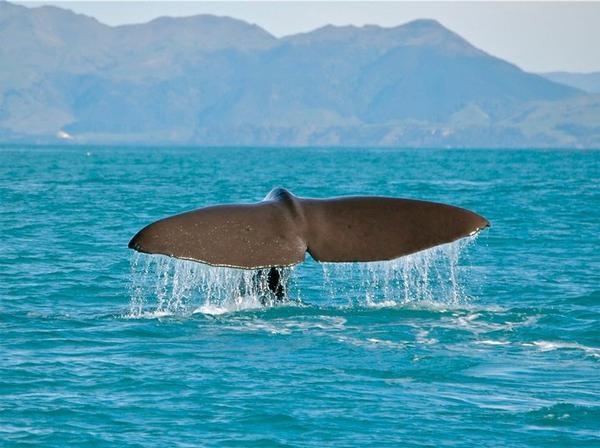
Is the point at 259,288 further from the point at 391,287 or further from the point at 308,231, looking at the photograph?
the point at 391,287

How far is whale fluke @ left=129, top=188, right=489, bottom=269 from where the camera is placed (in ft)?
29.7

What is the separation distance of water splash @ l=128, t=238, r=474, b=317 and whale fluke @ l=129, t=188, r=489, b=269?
0.22 meters

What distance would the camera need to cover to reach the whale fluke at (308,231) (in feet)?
29.7

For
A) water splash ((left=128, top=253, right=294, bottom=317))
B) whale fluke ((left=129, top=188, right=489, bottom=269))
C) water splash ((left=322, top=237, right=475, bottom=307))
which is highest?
whale fluke ((left=129, top=188, right=489, bottom=269))

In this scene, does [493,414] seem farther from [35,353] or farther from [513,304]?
[513,304]

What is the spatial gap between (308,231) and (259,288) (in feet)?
6.30

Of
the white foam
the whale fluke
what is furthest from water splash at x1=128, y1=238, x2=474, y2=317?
the white foam

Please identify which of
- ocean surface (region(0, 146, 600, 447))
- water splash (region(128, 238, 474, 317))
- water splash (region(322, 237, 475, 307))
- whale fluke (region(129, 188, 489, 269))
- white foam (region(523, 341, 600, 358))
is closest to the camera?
ocean surface (region(0, 146, 600, 447))

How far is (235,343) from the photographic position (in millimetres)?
11305

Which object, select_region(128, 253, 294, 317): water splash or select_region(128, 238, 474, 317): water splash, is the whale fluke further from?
select_region(128, 253, 294, 317): water splash

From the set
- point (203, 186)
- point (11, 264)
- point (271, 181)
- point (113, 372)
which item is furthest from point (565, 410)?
point (271, 181)

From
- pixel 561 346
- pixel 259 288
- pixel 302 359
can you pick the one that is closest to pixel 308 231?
pixel 302 359

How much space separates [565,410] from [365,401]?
1.52 meters

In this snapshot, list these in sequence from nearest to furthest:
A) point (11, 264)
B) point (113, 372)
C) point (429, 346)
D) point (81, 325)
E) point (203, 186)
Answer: point (113, 372) → point (429, 346) → point (81, 325) → point (11, 264) → point (203, 186)
